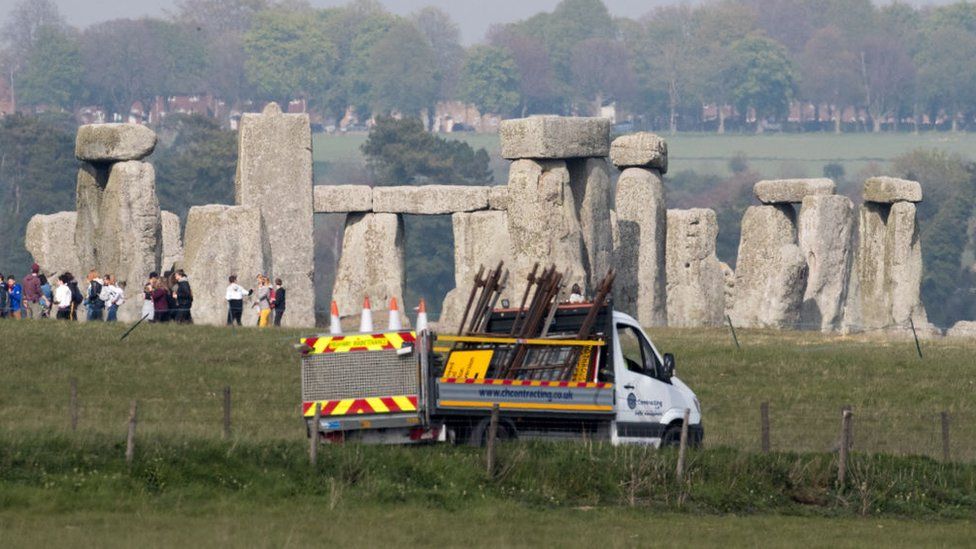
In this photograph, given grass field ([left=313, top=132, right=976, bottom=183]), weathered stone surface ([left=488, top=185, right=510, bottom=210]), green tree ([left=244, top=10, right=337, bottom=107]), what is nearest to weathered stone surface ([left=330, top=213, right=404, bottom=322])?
weathered stone surface ([left=488, top=185, right=510, bottom=210])

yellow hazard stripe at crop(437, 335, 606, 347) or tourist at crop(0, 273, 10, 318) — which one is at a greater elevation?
yellow hazard stripe at crop(437, 335, 606, 347)

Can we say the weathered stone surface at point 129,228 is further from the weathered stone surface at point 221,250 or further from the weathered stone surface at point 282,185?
the weathered stone surface at point 282,185

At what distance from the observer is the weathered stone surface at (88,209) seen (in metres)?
39.4

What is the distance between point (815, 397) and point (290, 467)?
9523 mm

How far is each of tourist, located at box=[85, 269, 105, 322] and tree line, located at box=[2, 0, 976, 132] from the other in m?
113

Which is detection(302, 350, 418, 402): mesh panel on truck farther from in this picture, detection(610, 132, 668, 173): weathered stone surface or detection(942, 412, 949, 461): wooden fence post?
detection(610, 132, 668, 173): weathered stone surface

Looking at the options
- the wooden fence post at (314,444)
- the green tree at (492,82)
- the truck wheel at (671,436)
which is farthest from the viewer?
the green tree at (492,82)

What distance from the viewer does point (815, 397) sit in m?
29.9

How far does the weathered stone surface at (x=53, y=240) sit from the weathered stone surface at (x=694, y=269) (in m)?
11.0

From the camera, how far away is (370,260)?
4722 cm

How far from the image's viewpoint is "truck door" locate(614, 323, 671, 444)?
24.3m

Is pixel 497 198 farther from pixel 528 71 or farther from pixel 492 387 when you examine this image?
pixel 528 71

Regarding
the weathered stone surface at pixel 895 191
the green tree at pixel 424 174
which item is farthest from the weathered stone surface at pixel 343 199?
the green tree at pixel 424 174

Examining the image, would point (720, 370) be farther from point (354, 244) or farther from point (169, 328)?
point (354, 244)
